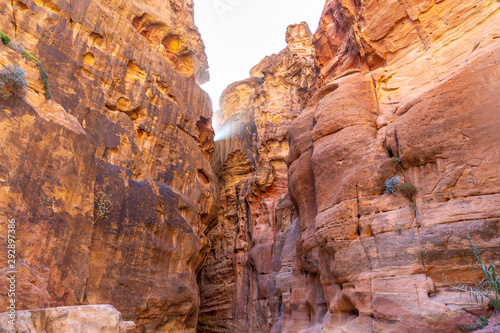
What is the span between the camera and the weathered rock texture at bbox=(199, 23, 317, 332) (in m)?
27.0

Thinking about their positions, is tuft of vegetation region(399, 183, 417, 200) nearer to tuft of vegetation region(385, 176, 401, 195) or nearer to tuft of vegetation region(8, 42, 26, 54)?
tuft of vegetation region(385, 176, 401, 195)

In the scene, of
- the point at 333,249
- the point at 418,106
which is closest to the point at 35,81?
the point at 333,249

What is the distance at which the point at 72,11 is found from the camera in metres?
18.8

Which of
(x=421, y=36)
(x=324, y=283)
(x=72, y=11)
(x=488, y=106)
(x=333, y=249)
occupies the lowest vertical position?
(x=324, y=283)

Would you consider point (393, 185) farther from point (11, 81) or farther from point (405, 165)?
point (11, 81)

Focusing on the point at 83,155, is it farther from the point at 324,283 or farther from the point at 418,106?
the point at 418,106

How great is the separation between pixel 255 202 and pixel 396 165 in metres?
20.9

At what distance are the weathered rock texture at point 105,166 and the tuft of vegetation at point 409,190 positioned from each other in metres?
11.7

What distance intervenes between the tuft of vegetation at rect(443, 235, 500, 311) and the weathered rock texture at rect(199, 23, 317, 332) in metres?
16.1

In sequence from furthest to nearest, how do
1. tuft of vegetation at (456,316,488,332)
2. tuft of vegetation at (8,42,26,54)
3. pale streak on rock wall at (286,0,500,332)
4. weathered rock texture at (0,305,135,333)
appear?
tuft of vegetation at (8,42,26,54) → pale streak on rock wall at (286,0,500,332) → tuft of vegetation at (456,316,488,332) → weathered rock texture at (0,305,135,333)

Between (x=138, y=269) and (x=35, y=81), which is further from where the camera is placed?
(x=138, y=269)

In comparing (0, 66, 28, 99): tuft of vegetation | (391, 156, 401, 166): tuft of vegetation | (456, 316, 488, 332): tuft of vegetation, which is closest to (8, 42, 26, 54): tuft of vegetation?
(0, 66, 28, 99): tuft of vegetation

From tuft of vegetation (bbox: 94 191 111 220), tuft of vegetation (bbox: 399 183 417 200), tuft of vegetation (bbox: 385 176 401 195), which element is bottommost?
tuft of vegetation (bbox: 399 183 417 200)

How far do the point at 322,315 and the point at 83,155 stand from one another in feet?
39.5
